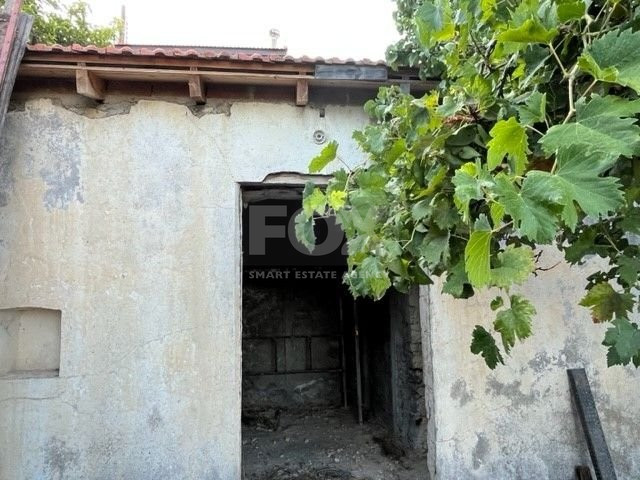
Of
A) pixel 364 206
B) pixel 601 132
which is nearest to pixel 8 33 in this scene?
pixel 364 206

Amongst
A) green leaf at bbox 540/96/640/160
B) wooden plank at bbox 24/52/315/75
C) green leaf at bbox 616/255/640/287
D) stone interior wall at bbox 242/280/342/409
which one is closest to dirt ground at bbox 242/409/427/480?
stone interior wall at bbox 242/280/342/409

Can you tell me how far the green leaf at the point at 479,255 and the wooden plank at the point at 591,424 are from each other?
343 cm

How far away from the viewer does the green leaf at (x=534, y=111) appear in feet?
3.11

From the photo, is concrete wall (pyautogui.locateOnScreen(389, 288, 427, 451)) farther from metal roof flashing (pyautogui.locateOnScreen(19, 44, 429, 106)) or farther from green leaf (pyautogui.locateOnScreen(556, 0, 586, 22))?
green leaf (pyautogui.locateOnScreen(556, 0, 586, 22))

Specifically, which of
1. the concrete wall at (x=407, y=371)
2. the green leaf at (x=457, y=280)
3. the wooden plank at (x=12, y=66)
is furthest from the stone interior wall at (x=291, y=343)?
the green leaf at (x=457, y=280)

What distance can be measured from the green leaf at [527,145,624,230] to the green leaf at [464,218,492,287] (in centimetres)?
15

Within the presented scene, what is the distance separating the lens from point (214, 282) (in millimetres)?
3457

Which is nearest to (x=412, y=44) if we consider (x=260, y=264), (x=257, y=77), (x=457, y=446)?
(x=257, y=77)

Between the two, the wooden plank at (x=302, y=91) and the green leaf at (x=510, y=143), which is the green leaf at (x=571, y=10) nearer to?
the green leaf at (x=510, y=143)

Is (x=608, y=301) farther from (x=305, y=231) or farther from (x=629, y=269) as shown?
(x=305, y=231)

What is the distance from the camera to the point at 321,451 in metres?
5.35

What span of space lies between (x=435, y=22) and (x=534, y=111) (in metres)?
0.51

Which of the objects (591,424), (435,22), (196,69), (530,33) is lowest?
(591,424)

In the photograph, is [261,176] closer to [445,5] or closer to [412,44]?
[412,44]
